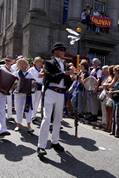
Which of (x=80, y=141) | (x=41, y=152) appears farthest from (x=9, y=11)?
(x=41, y=152)

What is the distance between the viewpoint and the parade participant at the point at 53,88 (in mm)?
8062

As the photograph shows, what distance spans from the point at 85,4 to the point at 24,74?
77.8 feet

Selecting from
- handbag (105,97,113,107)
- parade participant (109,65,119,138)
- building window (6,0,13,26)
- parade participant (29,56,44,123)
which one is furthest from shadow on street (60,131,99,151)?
building window (6,0,13,26)

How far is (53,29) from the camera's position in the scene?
30.8 m

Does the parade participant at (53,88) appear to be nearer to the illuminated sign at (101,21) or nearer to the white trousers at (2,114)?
the white trousers at (2,114)

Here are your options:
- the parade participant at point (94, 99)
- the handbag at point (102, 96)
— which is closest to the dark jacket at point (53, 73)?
the handbag at point (102, 96)

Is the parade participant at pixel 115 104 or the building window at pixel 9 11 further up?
the building window at pixel 9 11

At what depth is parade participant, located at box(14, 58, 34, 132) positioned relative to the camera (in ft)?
34.5

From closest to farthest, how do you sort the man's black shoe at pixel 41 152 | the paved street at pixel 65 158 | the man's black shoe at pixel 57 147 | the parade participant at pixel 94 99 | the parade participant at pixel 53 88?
the paved street at pixel 65 158 < the man's black shoe at pixel 41 152 < the parade participant at pixel 53 88 < the man's black shoe at pixel 57 147 < the parade participant at pixel 94 99

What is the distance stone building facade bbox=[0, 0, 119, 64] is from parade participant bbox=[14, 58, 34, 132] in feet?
57.3

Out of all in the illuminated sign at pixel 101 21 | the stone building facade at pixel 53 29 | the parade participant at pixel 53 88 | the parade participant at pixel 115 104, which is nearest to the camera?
the parade participant at pixel 53 88

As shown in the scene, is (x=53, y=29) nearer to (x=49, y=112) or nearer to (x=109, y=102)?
(x=109, y=102)

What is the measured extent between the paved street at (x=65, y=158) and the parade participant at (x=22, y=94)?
0.39 meters

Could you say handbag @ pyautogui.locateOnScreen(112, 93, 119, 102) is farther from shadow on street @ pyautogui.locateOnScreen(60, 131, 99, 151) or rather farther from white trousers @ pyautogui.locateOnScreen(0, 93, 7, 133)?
white trousers @ pyautogui.locateOnScreen(0, 93, 7, 133)
